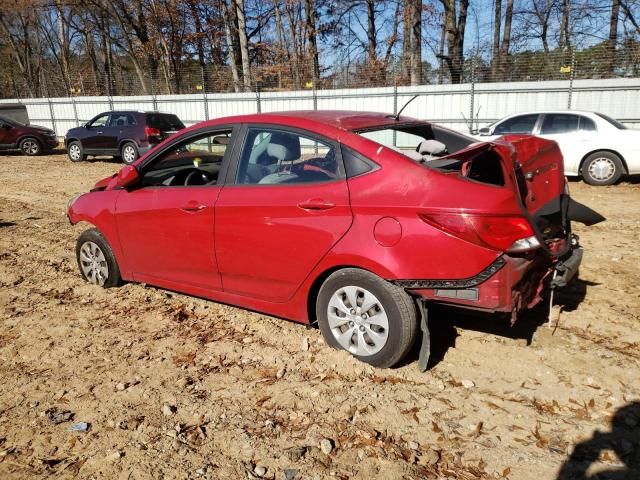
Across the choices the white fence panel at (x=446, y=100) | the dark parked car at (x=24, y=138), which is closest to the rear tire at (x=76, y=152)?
the dark parked car at (x=24, y=138)

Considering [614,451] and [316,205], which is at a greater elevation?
[316,205]

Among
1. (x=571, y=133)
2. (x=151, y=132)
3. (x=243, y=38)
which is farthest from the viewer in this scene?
(x=243, y=38)

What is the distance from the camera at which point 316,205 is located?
3.34 m

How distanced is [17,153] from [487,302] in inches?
860

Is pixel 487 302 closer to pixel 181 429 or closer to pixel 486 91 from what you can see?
pixel 181 429

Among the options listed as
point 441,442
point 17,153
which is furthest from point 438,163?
point 17,153

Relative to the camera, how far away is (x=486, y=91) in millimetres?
16281

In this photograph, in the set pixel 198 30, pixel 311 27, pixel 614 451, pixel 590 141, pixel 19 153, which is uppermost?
pixel 198 30

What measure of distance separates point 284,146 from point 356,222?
87 centimetres

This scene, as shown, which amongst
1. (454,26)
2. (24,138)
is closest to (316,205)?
(24,138)

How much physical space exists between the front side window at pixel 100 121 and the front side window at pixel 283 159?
14.3 meters

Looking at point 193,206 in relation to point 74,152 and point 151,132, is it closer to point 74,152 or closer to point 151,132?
point 151,132

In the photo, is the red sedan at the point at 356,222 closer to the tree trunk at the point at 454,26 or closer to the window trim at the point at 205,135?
the window trim at the point at 205,135

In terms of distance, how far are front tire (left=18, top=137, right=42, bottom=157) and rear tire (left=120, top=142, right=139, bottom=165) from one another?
5.27 metres
